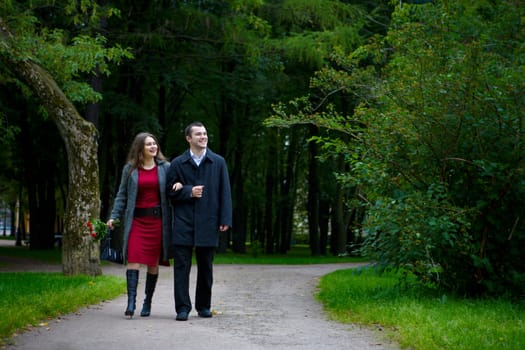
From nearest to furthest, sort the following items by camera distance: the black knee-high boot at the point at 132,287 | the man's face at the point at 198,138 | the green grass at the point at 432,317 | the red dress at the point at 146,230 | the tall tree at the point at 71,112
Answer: the green grass at the point at 432,317 → the black knee-high boot at the point at 132,287 → the red dress at the point at 146,230 → the man's face at the point at 198,138 → the tall tree at the point at 71,112

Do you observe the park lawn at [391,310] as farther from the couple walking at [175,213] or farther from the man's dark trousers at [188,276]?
the man's dark trousers at [188,276]

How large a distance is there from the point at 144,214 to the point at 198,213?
604 mm

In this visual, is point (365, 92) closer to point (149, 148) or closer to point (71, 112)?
point (149, 148)

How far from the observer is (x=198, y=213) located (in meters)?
8.50

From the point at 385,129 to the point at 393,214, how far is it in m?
1.27

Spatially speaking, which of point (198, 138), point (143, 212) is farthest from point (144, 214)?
point (198, 138)

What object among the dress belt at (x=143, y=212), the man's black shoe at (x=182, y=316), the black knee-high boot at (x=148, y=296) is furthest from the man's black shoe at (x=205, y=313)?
the dress belt at (x=143, y=212)

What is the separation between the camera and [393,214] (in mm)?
9609

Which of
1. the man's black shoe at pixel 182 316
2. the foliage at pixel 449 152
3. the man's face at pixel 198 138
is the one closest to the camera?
the man's black shoe at pixel 182 316

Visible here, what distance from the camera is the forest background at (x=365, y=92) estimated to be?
31.6 feet

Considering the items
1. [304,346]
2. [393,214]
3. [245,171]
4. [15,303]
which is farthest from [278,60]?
[245,171]

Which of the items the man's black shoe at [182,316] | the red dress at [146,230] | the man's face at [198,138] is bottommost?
the man's black shoe at [182,316]

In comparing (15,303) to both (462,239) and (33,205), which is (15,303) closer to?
(462,239)

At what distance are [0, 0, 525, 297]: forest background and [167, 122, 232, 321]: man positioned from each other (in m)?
2.29
